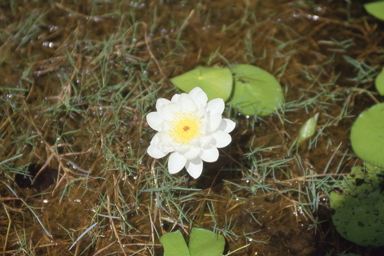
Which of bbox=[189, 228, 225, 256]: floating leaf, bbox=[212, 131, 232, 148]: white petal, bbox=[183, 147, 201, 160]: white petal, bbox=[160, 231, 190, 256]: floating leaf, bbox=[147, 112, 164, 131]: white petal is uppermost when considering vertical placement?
bbox=[147, 112, 164, 131]: white petal

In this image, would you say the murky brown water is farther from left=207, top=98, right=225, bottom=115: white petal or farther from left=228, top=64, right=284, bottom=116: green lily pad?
left=207, top=98, right=225, bottom=115: white petal

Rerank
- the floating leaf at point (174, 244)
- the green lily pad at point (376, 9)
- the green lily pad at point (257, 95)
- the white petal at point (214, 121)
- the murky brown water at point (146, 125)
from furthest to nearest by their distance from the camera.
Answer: the green lily pad at point (376, 9), the green lily pad at point (257, 95), the murky brown water at point (146, 125), the floating leaf at point (174, 244), the white petal at point (214, 121)

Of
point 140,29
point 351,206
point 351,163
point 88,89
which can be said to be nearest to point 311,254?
point 351,206

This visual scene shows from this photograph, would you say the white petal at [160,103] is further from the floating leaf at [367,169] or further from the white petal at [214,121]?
the floating leaf at [367,169]

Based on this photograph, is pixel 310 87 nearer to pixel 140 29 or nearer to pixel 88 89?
pixel 140 29

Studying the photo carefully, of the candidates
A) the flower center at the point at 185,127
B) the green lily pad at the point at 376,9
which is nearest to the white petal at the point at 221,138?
the flower center at the point at 185,127

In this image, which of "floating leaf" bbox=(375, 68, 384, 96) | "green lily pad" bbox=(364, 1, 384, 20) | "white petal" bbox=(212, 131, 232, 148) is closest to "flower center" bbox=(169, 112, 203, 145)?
"white petal" bbox=(212, 131, 232, 148)

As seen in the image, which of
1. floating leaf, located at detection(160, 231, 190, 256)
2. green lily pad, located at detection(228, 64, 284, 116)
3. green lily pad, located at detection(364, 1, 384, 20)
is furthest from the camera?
green lily pad, located at detection(364, 1, 384, 20)
